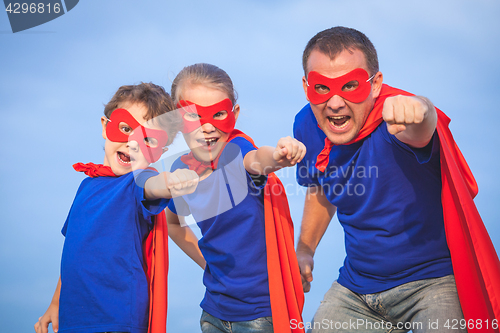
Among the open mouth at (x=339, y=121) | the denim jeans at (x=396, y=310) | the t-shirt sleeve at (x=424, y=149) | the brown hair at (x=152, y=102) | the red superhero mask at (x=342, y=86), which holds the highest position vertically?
the brown hair at (x=152, y=102)

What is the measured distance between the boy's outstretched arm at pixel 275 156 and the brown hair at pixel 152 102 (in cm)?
53

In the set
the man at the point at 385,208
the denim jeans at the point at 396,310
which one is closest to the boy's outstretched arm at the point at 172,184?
the man at the point at 385,208

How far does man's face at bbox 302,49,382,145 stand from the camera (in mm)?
2072

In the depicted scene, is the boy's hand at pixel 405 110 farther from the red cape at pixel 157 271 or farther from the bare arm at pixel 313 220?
the red cape at pixel 157 271

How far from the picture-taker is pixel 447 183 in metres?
1.87

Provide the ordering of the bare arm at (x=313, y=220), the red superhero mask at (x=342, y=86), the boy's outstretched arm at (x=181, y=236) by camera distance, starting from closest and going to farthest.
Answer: the red superhero mask at (x=342, y=86), the bare arm at (x=313, y=220), the boy's outstretched arm at (x=181, y=236)

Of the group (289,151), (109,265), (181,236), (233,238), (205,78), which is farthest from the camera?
(181,236)

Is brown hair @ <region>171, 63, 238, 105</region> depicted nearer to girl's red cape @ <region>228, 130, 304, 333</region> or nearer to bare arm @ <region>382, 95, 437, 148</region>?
girl's red cape @ <region>228, 130, 304, 333</region>

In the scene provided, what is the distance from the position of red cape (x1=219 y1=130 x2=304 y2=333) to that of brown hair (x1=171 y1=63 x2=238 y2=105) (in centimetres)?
27

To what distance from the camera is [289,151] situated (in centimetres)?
169

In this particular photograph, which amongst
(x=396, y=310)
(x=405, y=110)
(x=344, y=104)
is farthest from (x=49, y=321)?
(x=405, y=110)

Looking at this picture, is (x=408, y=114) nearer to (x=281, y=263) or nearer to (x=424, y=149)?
(x=424, y=149)

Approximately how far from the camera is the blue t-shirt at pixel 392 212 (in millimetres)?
1964

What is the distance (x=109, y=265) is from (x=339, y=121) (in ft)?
4.22
